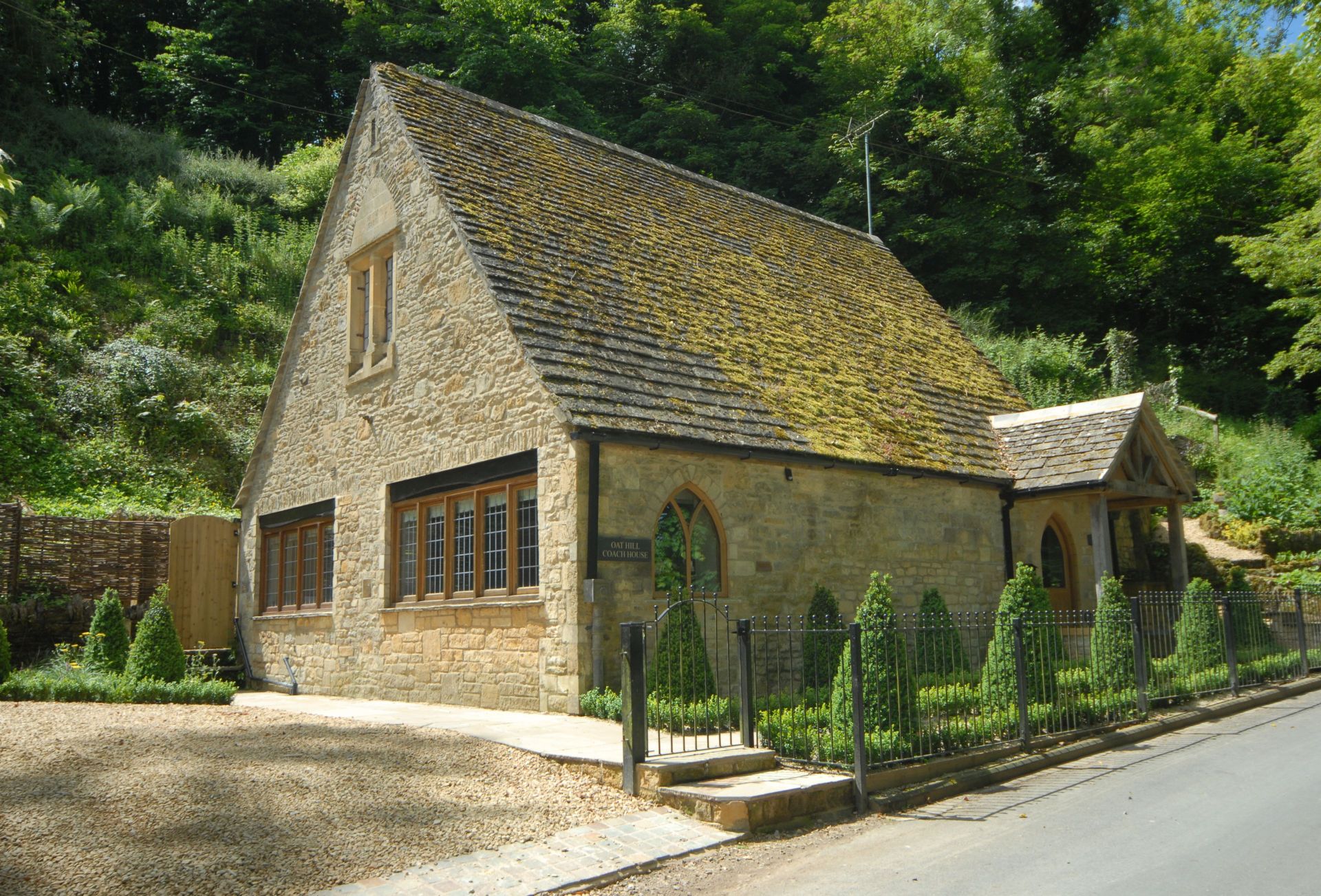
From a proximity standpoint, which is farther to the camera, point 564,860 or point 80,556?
point 80,556

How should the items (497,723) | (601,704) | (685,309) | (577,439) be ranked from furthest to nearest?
1. (685,309)
2. (577,439)
3. (497,723)
4. (601,704)

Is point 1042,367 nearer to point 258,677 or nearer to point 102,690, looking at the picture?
point 258,677

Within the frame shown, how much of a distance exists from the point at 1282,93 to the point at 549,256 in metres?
34.8

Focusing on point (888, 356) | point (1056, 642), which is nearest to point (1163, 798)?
point (1056, 642)

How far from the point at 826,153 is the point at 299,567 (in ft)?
85.0

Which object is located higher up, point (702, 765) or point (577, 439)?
point (577, 439)

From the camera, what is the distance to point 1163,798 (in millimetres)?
8195

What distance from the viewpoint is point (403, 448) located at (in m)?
14.6

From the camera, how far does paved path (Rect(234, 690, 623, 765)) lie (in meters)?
9.07

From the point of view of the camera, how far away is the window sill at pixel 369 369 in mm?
15172

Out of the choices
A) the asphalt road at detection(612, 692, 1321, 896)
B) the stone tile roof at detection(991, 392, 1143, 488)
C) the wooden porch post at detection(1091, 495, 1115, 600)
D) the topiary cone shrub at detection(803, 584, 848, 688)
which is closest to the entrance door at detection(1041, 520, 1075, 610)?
the stone tile roof at detection(991, 392, 1143, 488)

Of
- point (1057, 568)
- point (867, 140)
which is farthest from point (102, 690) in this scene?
point (867, 140)

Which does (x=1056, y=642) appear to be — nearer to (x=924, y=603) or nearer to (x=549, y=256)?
(x=924, y=603)

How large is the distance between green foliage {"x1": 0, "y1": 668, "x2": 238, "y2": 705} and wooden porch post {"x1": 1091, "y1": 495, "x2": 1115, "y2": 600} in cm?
1278
